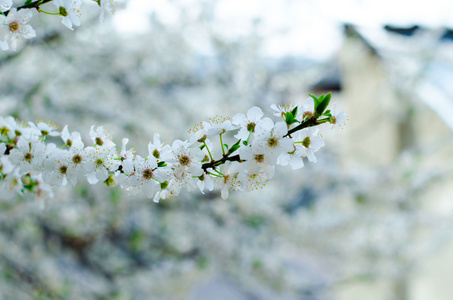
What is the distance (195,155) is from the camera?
543 mm

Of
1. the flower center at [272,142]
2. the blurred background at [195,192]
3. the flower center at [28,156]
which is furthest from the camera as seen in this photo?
the blurred background at [195,192]

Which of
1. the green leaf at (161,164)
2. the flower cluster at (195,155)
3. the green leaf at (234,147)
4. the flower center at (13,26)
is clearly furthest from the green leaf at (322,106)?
the flower center at (13,26)

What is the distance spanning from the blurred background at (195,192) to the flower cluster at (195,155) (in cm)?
92

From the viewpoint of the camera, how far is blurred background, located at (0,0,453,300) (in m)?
2.05

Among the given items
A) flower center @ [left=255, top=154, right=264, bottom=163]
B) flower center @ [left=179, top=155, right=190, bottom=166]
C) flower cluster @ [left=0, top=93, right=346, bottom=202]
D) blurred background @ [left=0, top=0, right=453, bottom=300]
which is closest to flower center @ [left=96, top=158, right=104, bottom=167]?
flower cluster @ [left=0, top=93, right=346, bottom=202]

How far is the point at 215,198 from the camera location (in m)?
2.10

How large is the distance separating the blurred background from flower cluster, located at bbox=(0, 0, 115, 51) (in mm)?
861

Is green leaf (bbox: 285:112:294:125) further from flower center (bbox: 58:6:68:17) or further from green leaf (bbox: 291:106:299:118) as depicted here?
flower center (bbox: 58:6:68:17)

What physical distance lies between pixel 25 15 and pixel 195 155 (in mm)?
314

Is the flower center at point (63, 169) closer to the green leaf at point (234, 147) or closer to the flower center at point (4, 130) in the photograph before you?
the flower center at point (4, 130)

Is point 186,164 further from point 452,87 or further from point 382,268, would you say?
point 452,87

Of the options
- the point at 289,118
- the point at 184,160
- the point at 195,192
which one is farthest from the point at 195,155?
the point at 195,192

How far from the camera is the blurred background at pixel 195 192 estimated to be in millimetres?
2047

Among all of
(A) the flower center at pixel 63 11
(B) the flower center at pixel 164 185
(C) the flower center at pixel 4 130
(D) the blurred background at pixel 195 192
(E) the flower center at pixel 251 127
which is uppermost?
(D) the blurred background at pixel 195 192
